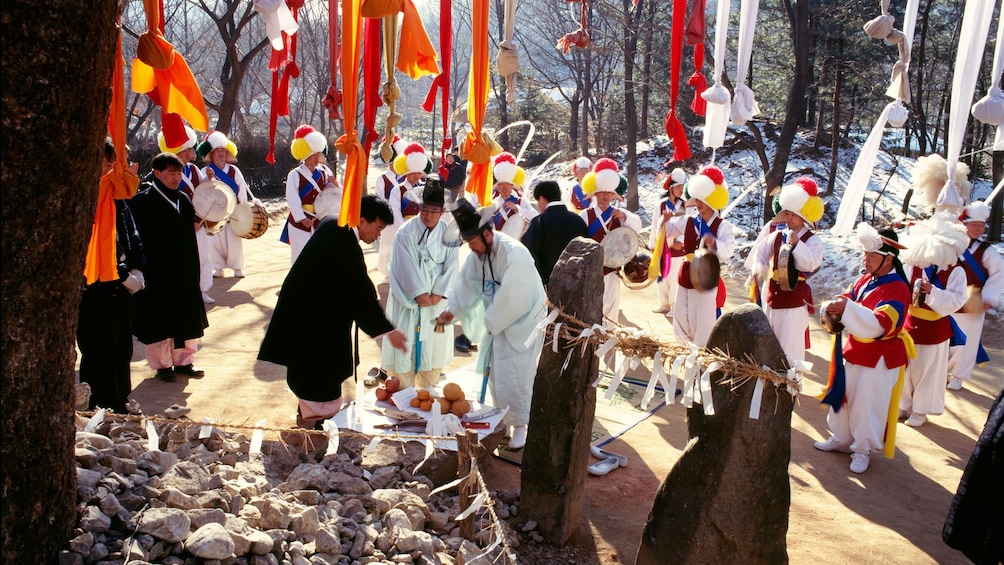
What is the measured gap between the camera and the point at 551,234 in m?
6.57

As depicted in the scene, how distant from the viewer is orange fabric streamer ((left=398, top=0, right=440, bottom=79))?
3998 millimetres

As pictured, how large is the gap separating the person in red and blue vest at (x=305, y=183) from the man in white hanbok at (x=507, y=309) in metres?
4.26

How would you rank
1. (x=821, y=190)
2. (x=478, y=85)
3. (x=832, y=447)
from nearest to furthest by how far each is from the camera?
1. (x=478, y=85)
2. (x=832, y=447)
3. (x=821, y=190)

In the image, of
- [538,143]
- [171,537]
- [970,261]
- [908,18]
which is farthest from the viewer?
[538,143]

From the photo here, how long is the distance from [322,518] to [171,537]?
0.75 m

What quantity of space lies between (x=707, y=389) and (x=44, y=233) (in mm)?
2385

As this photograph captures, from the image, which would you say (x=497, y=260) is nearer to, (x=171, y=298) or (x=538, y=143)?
(x=171, y=298)

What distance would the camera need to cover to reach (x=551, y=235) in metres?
6.57

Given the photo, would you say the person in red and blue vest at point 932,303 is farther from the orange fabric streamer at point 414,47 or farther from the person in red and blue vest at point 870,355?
the orange fabric streamer at point 414,47

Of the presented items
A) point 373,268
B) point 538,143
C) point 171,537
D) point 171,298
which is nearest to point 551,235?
point 171,298

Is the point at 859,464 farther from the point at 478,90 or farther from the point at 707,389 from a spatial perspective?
the point at 478,90

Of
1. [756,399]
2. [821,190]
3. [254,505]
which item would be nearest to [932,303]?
[756,399]

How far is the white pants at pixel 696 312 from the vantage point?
22.5 ft

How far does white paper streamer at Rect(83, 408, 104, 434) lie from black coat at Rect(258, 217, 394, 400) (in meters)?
0.99
